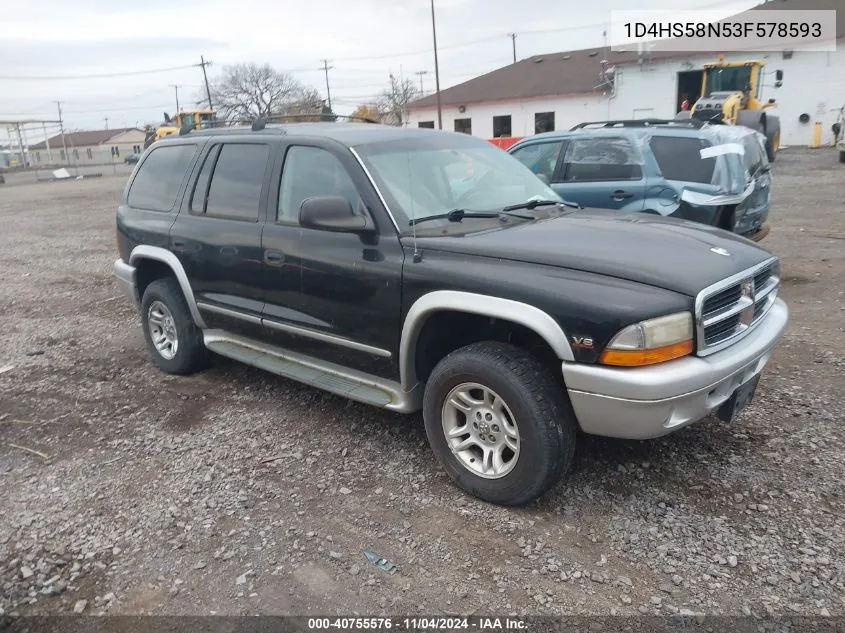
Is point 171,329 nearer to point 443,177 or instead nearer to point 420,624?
point 443,177

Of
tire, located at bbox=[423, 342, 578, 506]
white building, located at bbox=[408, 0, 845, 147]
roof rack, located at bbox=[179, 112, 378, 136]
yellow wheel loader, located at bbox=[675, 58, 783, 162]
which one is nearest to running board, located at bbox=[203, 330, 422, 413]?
tire, located at bbox=[423, 342, 578, 506]

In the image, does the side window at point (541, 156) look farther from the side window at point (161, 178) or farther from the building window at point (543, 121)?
the building window at point (543, 121)

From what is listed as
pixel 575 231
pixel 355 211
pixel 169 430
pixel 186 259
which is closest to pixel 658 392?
pixel 575 231

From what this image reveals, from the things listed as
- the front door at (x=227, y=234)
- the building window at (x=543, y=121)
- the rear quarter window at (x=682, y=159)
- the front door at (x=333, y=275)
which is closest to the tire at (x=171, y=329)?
the front door at (x=227, y=234)

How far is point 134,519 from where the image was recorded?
11.0 ft

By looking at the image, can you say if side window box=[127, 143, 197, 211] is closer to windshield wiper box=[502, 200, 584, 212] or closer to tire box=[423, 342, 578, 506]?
windshield wiper box=[502, 200, 584, 212]

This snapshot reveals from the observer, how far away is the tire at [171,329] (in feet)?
16.6

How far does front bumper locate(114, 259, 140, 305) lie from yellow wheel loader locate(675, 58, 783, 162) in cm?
1795

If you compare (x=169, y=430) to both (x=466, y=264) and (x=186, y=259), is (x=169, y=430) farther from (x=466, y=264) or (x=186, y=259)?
(x=466, y=264)

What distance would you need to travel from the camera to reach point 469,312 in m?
3.24

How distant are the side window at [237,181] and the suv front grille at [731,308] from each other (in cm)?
272

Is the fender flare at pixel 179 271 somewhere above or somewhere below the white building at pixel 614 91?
below

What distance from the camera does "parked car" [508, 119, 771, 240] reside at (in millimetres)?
6797

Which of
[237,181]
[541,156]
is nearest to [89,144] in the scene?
[541,156]
